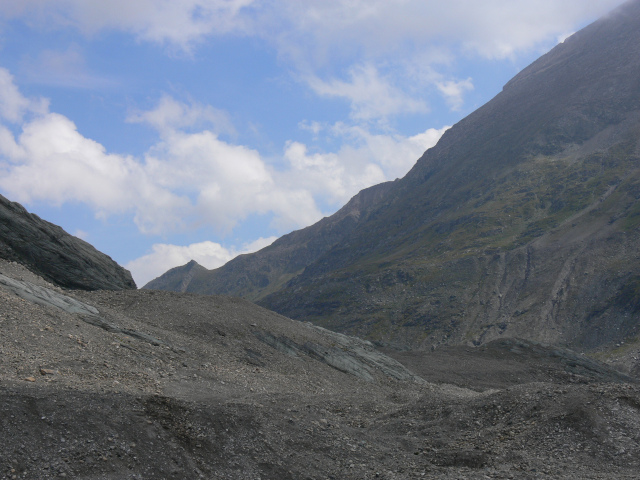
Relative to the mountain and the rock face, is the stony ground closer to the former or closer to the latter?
the rock face

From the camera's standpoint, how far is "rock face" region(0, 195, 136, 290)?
42.8 m

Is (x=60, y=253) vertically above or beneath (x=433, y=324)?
above

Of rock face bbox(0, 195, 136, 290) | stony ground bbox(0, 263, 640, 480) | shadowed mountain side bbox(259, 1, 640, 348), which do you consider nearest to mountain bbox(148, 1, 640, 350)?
shadowed mountain side bbox(259, 1, 640, 348)

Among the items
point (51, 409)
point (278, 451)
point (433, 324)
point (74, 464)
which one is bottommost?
point (433, 324)

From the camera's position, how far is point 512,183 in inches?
7539

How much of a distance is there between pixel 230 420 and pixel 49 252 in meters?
31.4

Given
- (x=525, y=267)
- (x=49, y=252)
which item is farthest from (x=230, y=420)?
(x=525, y=267)

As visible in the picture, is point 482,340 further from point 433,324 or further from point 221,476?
point 221,476

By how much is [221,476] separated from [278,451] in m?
2.80

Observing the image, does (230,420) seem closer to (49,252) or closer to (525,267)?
(49,252)

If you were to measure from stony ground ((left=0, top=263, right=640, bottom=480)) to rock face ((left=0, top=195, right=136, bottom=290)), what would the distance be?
7241 millimetres

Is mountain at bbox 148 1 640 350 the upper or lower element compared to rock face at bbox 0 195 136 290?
lower

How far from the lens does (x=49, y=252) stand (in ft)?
147

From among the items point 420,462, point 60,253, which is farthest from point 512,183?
point 420,462
